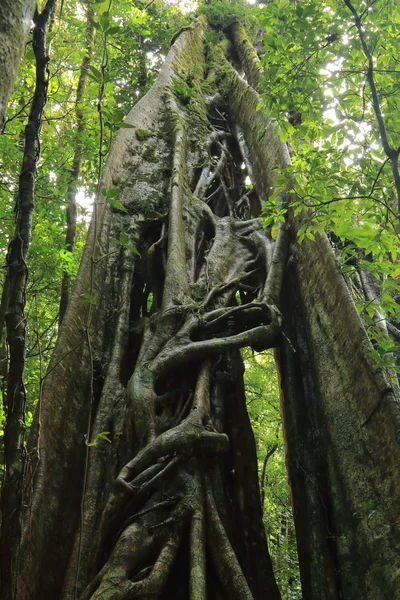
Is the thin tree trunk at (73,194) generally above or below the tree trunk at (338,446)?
above

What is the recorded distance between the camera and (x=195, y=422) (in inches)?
121

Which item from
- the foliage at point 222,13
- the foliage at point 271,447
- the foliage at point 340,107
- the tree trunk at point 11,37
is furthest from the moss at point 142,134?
the foliage at point 222,13

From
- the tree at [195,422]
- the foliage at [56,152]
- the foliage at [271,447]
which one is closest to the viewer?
the tree at [195,422]

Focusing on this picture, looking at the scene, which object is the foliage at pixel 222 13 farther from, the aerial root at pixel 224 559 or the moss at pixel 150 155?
the aerial root at pixel 224 559

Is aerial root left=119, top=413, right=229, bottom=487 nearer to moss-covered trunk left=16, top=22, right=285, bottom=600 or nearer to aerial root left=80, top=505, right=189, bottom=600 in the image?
moss-covered trunk left=16, top=22, right=285, bottom=600

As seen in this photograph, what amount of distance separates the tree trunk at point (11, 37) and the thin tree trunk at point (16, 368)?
0.91 ft

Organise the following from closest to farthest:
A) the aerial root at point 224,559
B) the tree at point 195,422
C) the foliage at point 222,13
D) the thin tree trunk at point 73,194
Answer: the aerial root at point 224,559 < the tree at point 195,422 < the thin tree trunk at point 73,194 < the foliage at point 222,13

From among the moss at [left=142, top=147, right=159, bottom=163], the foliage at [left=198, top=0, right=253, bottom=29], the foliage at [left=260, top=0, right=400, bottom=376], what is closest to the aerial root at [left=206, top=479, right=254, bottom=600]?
the foliage at [left=260, top=0, right=400, bottom=376]

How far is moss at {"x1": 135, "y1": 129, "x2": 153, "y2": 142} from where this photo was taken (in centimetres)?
650

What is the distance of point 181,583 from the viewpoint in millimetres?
2725

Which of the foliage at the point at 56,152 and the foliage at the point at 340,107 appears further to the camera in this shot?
the foliage at the point at 56,152

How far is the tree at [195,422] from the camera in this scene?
266 cm

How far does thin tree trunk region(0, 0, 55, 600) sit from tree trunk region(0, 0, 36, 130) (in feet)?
0.91

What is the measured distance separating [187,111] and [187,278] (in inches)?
167
